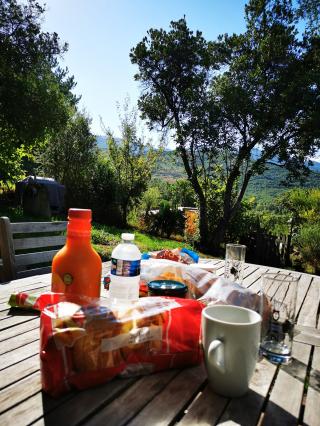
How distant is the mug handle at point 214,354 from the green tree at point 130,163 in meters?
12.2

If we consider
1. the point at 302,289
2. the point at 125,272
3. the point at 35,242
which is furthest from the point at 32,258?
the point at 302,289

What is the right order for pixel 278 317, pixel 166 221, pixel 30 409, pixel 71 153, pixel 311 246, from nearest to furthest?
1. pixel 30 409
2. pixel 278 317
3. pixel 311 246
4. pixel 166 221
5. pixel 71 153

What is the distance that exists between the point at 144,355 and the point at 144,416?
0.51 ft

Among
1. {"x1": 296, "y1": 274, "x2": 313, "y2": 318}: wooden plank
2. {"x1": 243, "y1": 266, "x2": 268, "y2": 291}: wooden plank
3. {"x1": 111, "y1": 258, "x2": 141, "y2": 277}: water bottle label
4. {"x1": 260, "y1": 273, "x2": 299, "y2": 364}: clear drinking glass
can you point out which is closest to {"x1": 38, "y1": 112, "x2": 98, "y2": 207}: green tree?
{"x1": 243, "y1": 266, "x2": 268, "y2": 291}: wooden plank

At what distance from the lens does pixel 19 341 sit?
1.02 m

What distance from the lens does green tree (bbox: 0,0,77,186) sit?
9.80m

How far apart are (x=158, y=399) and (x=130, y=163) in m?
12.4

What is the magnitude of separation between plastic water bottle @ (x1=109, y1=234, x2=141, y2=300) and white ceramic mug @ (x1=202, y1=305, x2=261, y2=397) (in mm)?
348

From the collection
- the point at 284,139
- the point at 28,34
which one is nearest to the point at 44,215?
the point at 28,34

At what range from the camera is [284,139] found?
9.11 m

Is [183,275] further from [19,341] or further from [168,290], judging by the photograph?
[19,341]

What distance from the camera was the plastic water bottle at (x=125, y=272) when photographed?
1.07 m

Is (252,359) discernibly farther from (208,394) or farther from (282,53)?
(282,53)

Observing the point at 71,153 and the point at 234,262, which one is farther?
the point at 71,153
